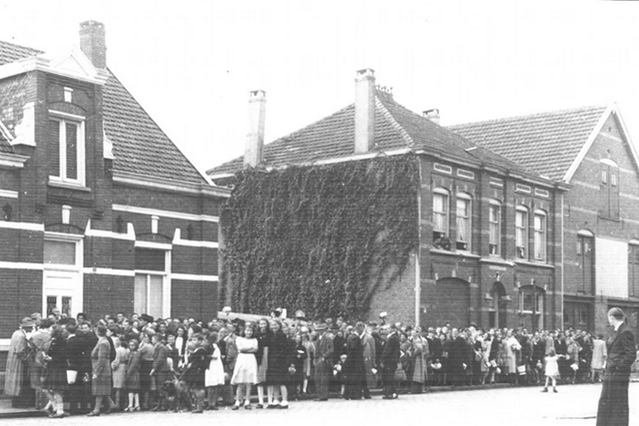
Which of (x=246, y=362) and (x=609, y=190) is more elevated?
(x=609, y=190)

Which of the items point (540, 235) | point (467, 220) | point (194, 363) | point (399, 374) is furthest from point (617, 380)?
point (540, 235)

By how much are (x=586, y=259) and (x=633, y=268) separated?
13.7 ft

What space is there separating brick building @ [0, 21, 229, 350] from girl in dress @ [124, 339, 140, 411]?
3.83m

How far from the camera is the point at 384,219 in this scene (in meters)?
32.2

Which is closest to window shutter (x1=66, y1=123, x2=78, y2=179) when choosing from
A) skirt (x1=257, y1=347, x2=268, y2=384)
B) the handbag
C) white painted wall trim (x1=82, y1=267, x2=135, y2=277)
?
white painted wall trim (x1=82, y1=267, x2=135, y2=277)

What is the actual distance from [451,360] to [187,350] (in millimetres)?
9953

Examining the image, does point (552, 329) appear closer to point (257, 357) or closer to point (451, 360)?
point (451, 360)

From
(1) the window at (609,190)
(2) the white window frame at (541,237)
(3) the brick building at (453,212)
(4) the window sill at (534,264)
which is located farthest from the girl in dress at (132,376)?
(1) the window at (609,190)

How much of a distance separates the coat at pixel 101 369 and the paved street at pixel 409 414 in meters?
0.53

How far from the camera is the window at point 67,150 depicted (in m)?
22.7

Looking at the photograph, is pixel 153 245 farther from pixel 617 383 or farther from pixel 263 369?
pixel 617 383

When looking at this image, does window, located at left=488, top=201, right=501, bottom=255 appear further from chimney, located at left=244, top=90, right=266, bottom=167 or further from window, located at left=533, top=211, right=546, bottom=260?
chimney, located at left=244, top=90, right=266, bottom=167

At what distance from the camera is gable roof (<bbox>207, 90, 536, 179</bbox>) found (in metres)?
32.9

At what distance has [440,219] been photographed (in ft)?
108
